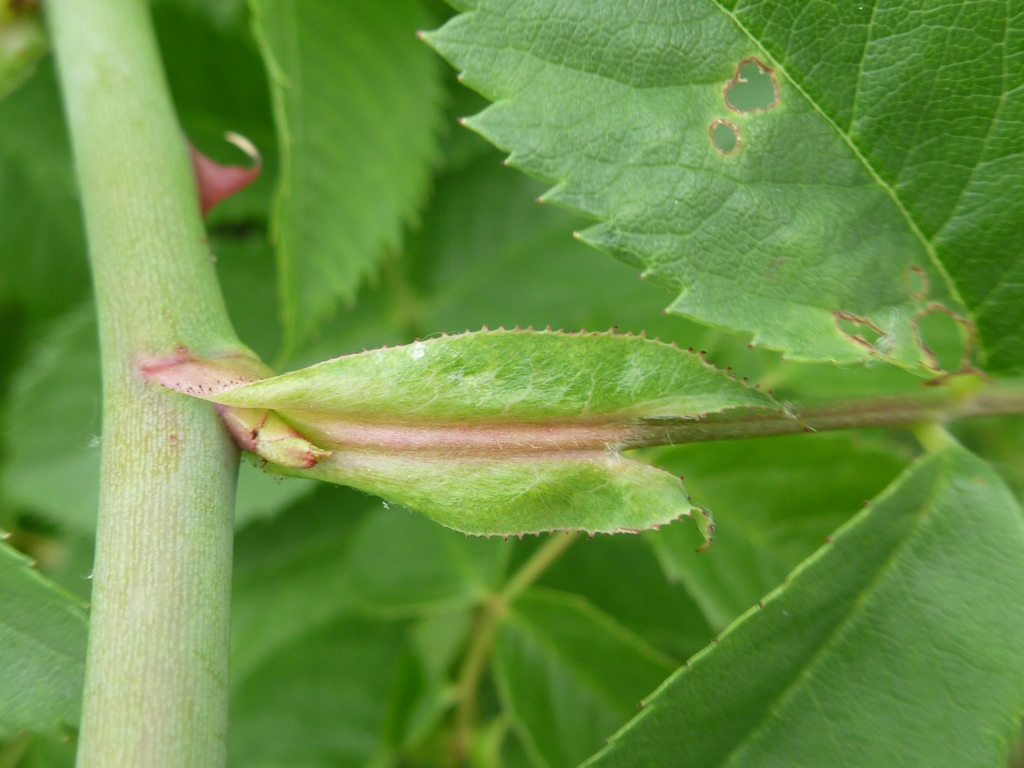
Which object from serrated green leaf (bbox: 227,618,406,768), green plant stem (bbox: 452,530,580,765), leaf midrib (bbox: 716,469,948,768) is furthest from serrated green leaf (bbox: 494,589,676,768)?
leaf midrib (bbox: 716,469,948,768)

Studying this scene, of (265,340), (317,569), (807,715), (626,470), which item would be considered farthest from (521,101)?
(317,569)

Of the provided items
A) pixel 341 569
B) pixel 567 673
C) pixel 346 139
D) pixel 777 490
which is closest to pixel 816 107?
pixel 777 490

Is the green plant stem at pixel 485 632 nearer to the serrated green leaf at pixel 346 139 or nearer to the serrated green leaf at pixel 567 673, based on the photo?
the serrated green leaf at pixel 567 673

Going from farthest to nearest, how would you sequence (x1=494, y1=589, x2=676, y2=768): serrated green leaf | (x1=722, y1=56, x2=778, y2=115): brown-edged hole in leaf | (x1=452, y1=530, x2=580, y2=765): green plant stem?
1. (x1=452, y1=530, x2=580, y2=765): green plant stem
2. (x1=494, y1=589, x2=676, y2=768): serrated green leaf
3. (x1=722, y1=56, x2=778, y2=115): brown-edged hole in leaf

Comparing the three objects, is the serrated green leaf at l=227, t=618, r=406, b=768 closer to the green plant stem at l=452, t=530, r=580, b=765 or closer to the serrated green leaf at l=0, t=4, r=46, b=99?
the green plant stem at l=452, t=530, r=580, b=765

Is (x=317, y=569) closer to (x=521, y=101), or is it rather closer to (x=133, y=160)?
(x=133, y=160)

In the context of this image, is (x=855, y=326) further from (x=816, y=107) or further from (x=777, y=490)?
(x=777, y=490)

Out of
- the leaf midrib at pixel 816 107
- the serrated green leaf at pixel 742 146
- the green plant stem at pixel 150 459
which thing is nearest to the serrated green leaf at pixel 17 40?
the green plant stem at pixel 150 459
